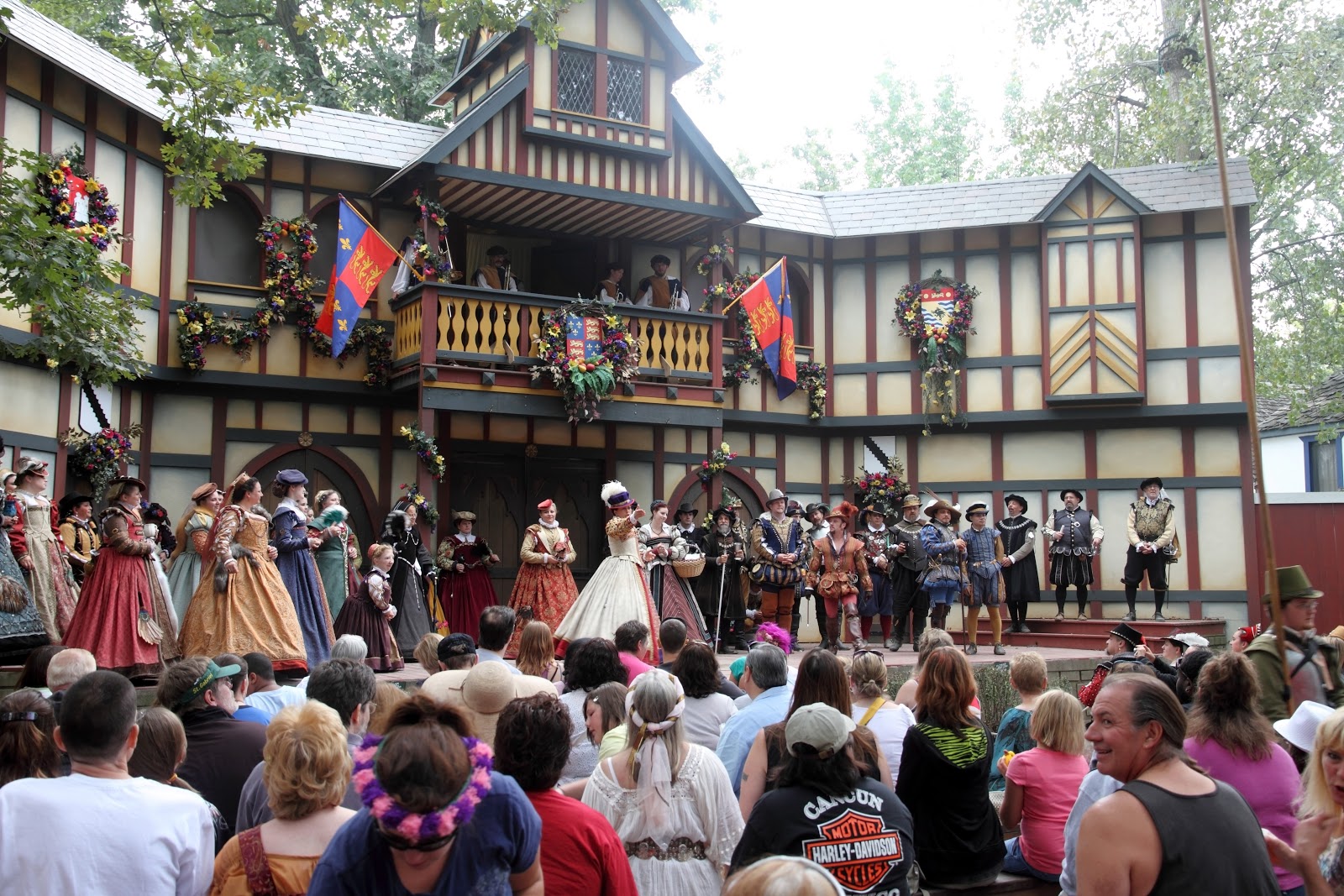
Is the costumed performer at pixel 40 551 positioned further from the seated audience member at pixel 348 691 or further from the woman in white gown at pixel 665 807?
the woman in white gown at pixel 665 807

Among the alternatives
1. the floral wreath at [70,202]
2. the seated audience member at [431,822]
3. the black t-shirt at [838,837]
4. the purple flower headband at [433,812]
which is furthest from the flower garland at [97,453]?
the purple flower headband at [433,812]

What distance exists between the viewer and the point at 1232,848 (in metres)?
3.22

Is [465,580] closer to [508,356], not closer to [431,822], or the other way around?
[508,356]

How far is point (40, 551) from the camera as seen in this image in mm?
10148

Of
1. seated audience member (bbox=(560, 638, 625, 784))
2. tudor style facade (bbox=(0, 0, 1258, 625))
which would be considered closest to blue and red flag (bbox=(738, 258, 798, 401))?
tudor style facade (bbox=(0, 0, 1258, 625))

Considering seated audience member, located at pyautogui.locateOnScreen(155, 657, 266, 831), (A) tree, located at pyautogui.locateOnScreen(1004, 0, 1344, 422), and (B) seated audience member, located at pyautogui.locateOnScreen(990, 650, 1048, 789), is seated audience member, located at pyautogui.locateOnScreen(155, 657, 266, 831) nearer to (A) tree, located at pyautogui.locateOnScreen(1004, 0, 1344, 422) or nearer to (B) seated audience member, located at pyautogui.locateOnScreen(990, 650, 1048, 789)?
(B) seated audience member, located at pyautogui.locateOnScreen(990, 650, 1048, 789)

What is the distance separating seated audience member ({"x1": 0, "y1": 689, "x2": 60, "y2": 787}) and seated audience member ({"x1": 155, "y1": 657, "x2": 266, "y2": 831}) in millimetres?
534

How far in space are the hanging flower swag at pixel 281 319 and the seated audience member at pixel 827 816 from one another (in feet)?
40.0

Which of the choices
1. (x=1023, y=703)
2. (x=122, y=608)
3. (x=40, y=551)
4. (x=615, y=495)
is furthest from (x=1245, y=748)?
(x=40, y=551)

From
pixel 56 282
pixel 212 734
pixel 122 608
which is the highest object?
pixel 56 282

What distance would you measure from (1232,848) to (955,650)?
2.14 meters

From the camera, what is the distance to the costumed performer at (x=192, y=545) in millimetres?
10336

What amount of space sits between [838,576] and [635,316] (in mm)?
4128

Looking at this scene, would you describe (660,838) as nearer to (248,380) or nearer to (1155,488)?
(248,380)
